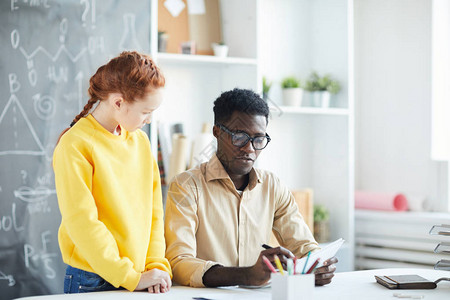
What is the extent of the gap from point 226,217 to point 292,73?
194 cm

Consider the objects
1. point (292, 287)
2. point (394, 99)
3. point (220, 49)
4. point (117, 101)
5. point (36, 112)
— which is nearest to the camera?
point (292, 287)

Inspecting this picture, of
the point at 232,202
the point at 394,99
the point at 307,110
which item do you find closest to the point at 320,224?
the point at 307,110

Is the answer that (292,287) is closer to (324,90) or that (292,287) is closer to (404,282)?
(404,282)

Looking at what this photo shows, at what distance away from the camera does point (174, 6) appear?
3.29 meters

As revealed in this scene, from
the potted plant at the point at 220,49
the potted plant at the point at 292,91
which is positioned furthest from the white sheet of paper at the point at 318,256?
the potted plant at the point at 292,91

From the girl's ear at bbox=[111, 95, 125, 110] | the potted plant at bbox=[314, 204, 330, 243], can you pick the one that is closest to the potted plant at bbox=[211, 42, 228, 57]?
the potted plant at bbox=[314, 204, 330, 243]

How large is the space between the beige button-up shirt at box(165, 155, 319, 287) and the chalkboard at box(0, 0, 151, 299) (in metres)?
0.92

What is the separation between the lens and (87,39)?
111 inches

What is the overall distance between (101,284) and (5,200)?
1103 mm

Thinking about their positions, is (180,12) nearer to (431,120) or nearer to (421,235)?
(431,120)

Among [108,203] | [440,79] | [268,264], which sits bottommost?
[268,264]

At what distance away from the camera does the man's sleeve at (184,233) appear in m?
1.82

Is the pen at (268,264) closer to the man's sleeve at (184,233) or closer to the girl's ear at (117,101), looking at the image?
the man's sleeve at (184,233)

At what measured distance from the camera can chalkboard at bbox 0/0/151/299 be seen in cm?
267
